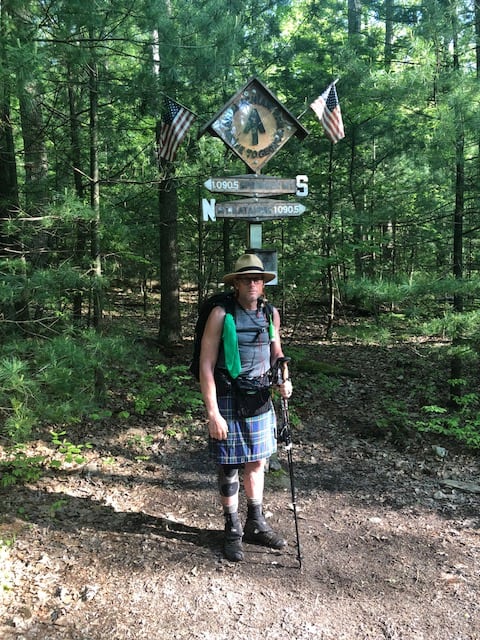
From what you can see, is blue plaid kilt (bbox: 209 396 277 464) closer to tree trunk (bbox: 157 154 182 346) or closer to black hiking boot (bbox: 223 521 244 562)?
black hiking boot (bbox: 223 521 244 562)

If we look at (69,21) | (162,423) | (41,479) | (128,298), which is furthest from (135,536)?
(128,298)

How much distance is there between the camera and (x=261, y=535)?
143 inches

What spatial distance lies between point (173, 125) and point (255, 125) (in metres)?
0.93

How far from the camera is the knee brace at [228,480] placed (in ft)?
11.5

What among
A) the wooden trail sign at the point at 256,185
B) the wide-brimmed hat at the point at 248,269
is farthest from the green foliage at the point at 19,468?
the wooden trail sign at the point at 256,185

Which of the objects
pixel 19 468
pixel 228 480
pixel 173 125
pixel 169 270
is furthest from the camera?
pixel 169 270

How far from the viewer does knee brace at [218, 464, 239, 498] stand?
350cm

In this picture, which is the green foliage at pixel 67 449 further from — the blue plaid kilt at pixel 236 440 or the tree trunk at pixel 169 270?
the tree trunk at pixel 169 270

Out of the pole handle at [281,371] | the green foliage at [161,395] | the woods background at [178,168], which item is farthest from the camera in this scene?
the green foliage at [161,395]

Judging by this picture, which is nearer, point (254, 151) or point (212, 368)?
point (212, 368)

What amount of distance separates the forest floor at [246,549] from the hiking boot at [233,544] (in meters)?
0.07

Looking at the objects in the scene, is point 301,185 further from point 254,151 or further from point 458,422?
point 458,422

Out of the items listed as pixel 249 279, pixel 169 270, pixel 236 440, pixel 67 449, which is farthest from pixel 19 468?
pixel 169 270

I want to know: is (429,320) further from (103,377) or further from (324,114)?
(103,377)
